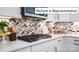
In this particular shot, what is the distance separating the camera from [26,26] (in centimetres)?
212

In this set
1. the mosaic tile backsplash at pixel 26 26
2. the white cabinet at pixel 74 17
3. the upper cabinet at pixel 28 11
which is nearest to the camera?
the upper cabinet at pixel 28 11

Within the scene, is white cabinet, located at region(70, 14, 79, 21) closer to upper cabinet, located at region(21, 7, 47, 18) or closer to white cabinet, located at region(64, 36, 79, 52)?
white cabinet, located at region(64, 36, 79, 52)

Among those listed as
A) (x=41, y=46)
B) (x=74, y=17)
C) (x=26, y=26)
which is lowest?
(x=41, y=46)

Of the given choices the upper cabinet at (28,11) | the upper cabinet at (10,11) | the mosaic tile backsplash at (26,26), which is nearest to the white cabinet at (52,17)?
the mosaic tile backsplash at (26,26)

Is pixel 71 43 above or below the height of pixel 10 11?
below

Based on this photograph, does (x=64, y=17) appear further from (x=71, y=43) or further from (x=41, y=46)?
(x=41, y=46)

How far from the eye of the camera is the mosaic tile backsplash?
6.27 feet

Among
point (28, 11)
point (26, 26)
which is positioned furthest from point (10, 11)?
point (26, 26)

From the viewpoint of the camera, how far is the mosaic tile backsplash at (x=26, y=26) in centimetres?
191

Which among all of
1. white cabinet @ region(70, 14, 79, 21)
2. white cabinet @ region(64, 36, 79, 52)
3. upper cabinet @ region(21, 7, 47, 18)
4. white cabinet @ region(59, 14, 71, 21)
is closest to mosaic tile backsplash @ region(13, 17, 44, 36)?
upper cabinet @ region(21, 7, 47, 18)

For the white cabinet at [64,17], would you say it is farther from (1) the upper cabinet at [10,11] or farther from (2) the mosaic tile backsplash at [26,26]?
(1) the upper cabinet at [10,11]

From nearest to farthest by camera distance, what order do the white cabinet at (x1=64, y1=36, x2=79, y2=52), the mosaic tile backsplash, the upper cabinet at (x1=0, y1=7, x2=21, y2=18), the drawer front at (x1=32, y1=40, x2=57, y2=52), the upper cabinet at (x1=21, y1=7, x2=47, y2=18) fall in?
the upper cabinet at (x1=0, y1=7, x2=21, y2=18) < the drawer front at (x1=32, y1=40, x2=57, y2=52) < the upper cabinet at (x1=21, y1=7, x2=47, y2=18) < the mosaic tile backsplash < the white cabinet at (x1=64, y1=36, x2=79, y2=52)
